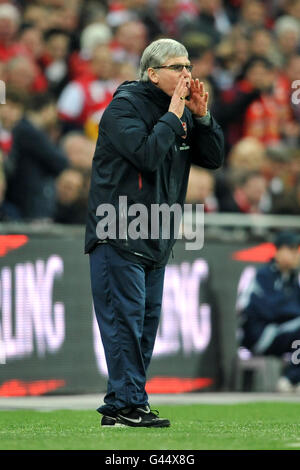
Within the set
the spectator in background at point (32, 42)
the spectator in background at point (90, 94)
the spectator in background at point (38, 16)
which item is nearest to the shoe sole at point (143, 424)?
the spectator in background at point (90, 94)

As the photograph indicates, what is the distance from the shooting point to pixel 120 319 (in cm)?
693

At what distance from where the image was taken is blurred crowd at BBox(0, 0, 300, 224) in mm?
11727

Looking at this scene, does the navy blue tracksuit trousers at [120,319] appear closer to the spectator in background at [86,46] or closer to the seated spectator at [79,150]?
the seated spectator at [79,150]

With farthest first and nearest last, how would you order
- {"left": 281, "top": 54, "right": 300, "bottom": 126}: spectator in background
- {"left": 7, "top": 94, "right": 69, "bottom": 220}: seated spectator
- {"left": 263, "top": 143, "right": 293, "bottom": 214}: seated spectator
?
{"left": 281, "top": 54, "right": 300, "bottom": 126}: spectator in background < {"left": 263, "top": 143, "right": 293, "bottom": 214}: seated spectator < {"left": 7, "top": 94, "right": 69, "bottom": 220}: seated spectator

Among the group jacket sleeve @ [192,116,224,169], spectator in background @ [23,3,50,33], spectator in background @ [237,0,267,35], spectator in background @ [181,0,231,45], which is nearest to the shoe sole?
jacket sleeve @ [192,116,224,169]

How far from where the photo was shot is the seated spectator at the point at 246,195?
13242 millimetres

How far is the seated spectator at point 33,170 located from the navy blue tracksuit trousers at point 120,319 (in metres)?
4.66

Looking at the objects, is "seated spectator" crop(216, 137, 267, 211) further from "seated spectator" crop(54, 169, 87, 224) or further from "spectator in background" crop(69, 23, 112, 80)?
"seated spectator" crop(54, 169, 87, 224)

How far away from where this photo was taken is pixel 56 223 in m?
11.7

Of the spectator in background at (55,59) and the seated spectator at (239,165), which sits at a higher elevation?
the spectator in background at (55,59)

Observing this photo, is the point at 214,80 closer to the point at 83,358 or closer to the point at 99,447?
the point at 83,358

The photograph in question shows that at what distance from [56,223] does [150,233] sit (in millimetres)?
4742

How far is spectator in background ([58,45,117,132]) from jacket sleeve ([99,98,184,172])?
6.61 meters

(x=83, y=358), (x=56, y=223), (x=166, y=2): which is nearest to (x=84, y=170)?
(x=56, y=223)
